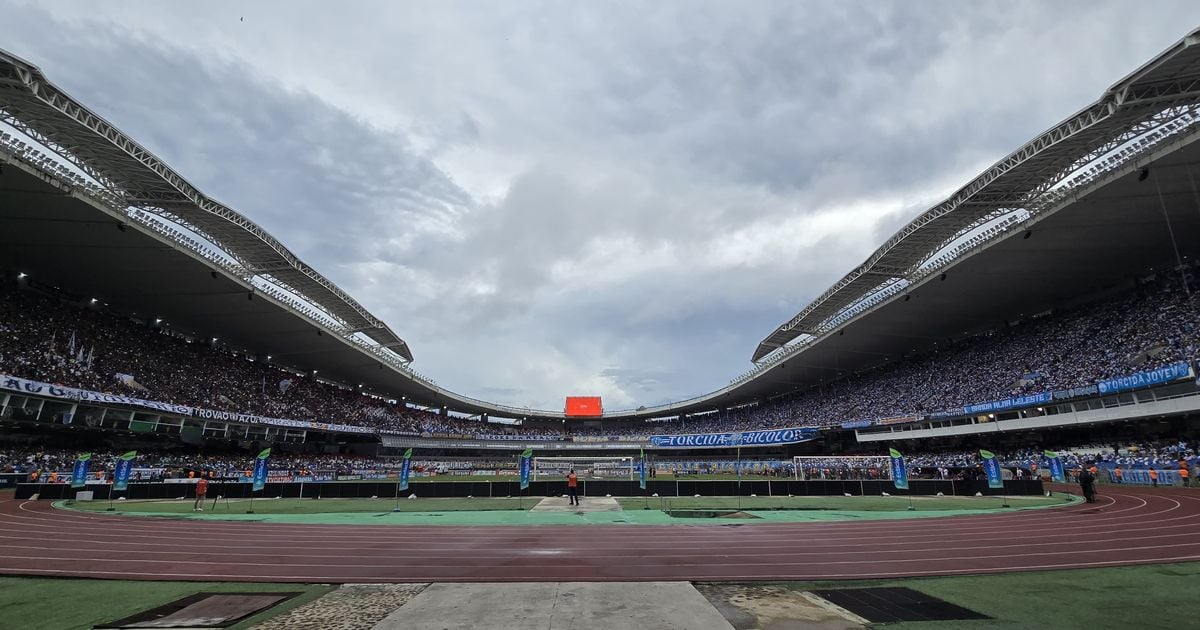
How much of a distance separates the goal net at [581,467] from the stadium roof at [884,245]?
2247 centimetres

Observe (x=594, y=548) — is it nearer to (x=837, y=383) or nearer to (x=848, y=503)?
(x=848, y=503)

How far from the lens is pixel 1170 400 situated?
2650 centimetres

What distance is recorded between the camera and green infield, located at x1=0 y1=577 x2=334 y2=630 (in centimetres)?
668

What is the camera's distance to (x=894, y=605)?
7.02 m

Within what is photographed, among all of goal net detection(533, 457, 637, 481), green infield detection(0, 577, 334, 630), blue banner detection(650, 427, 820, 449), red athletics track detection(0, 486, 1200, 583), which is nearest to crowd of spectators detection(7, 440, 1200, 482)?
blue banner detection(650, 427, 820, 449)

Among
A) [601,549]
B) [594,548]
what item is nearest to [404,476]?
[594,548]

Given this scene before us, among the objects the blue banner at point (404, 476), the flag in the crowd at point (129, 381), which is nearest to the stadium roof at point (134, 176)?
the flag in the crowd at point (129, 381)

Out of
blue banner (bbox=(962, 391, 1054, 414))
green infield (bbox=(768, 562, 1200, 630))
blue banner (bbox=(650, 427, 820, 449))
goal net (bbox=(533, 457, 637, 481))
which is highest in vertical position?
blue banner (bbox=(962, 391, 1054, 414))

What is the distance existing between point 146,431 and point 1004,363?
64234 millimetres

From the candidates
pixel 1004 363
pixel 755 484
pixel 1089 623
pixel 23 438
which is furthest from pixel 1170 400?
pixel 23 438

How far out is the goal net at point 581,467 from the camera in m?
52.1

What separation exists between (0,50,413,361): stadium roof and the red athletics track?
53.4 ft

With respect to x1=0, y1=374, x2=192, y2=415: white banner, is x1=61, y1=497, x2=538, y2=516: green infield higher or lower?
lower

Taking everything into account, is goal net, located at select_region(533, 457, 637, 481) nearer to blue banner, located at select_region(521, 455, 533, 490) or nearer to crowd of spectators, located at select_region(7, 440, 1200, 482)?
crowd of spectators, located at select_region(7, 440, 1200, 482)
